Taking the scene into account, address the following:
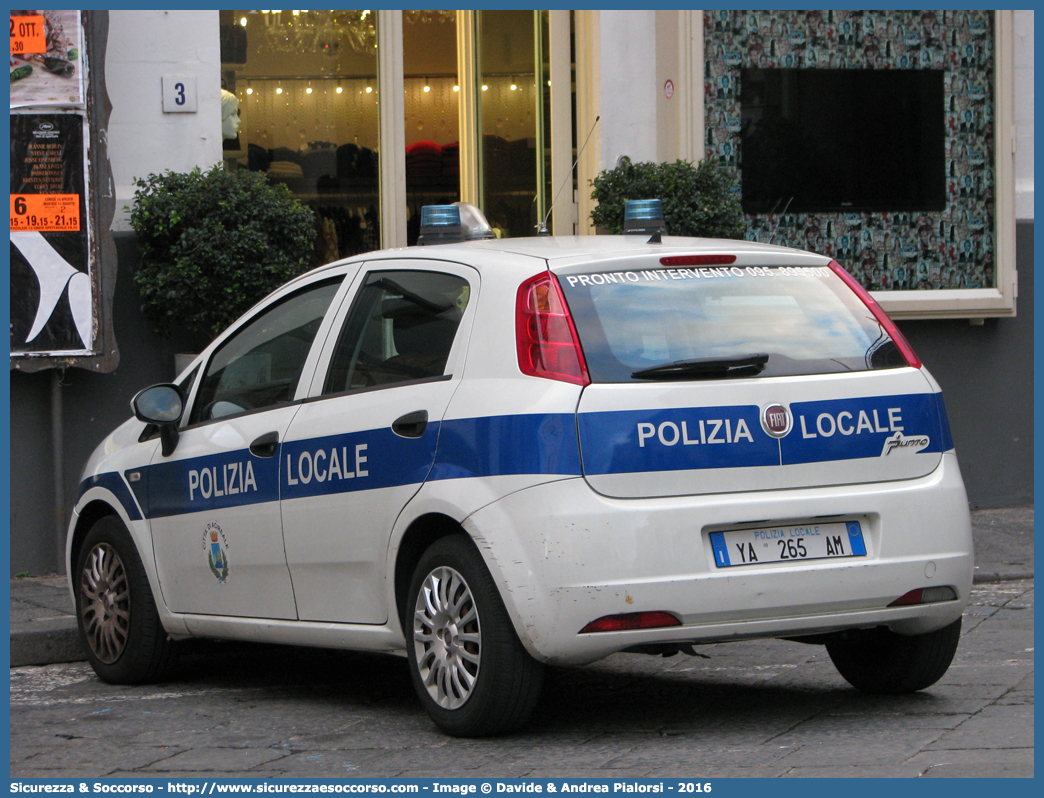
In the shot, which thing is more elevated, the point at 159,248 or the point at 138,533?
the point at 159,248

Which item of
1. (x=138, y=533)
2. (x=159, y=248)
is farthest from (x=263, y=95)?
(x=138, y=533)

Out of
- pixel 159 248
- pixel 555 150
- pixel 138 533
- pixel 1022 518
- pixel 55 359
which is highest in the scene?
pixel 555 150

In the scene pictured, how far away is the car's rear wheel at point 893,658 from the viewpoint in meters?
5.38

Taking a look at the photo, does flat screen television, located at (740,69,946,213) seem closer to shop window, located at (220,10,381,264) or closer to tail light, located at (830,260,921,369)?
shop window, located at (220,10,381,264)

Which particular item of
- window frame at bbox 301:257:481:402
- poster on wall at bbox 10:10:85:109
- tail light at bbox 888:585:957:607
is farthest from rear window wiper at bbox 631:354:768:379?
poster on wall at bbox 10:10:85:109

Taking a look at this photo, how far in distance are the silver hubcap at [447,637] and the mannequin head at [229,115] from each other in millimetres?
6196

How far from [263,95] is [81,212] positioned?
6.78ft

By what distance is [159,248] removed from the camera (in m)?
9.73

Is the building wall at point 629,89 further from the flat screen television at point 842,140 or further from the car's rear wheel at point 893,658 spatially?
the car's rear wheel at point 893,658

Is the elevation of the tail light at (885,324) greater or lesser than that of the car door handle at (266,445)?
greater

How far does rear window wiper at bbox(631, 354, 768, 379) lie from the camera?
4.81 metres

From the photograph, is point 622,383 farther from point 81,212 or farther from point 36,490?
point 36,490

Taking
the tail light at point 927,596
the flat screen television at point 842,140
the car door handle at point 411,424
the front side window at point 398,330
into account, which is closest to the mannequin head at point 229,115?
the flat screen television at point 842,140

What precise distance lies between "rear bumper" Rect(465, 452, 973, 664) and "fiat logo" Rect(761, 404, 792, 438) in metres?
0.20
